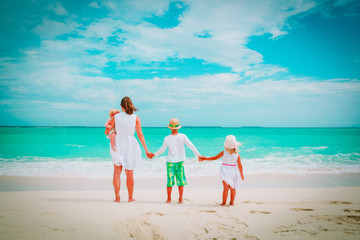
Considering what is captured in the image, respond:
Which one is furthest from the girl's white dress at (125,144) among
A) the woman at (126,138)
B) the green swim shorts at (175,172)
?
the green swim shorts at (175,172)

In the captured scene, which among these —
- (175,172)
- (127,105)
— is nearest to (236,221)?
(175,172)

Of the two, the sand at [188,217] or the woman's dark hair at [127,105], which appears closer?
the sand at [188,217]

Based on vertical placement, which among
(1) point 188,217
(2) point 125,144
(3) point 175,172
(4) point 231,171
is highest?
(2) point 125,144

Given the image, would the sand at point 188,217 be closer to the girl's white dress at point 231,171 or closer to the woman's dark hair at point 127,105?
the girl's white dress at point 231,171

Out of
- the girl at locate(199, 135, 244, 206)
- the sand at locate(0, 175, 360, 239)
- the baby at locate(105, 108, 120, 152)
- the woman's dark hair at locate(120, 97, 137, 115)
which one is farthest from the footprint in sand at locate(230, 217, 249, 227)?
the woman's dark hair at locate(120, 97, 137, 115)

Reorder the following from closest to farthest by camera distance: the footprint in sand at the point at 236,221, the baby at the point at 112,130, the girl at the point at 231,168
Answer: the footprint in sand at the point at 236,221, the girl at the point at 231,168, the baby at the point at 112,130

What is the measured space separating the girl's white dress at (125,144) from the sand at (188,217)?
0.91 m

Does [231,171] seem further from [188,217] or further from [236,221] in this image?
[188,217]

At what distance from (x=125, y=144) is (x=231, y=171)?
239 centimetres

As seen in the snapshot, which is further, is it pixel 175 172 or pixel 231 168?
pixel 175 172

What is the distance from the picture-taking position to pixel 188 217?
3566 millimetres

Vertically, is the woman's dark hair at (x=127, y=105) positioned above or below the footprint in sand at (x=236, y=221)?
above

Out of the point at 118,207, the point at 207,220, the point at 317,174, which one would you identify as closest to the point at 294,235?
the point at 207,220

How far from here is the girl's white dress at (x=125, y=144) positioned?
4.26 metres
